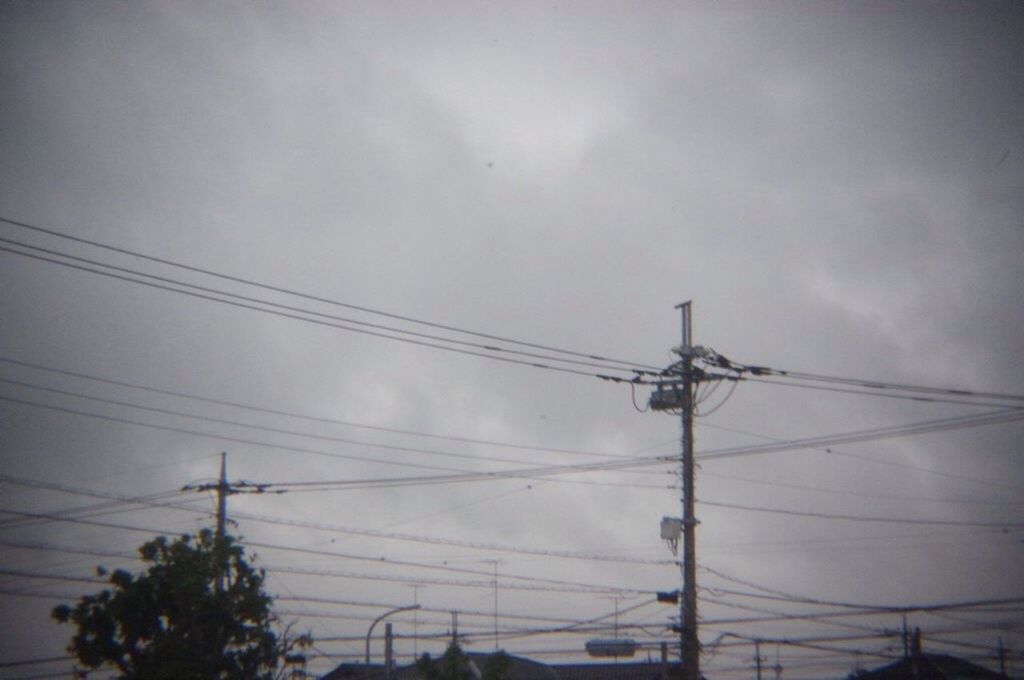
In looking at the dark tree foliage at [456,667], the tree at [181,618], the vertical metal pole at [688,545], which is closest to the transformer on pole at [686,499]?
the vertical metal pole at [688,545]

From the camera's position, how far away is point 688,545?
29.1 meters

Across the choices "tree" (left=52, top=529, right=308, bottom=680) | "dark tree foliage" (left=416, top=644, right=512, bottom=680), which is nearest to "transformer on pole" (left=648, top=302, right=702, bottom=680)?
"dark tree foliage" (left=416, top=644, right=512, bottom=680)

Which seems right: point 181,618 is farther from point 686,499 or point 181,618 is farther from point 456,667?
point 686,499

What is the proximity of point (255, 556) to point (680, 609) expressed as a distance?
539 inches

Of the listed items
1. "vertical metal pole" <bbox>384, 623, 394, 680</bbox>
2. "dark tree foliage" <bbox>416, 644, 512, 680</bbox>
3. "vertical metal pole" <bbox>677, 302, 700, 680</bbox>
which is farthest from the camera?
"vertical metal pole" <bbox>384, 623, 394, 680</bbox>

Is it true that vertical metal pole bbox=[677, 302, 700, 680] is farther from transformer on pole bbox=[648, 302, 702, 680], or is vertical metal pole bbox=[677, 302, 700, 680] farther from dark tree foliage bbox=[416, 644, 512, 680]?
dark tree foliage bbox=[416, 644, 512, 680]

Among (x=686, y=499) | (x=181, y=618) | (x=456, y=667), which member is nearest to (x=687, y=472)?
(x=686, y=499)

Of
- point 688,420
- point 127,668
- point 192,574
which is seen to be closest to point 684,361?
point 688,420

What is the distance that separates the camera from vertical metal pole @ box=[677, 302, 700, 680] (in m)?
28.3

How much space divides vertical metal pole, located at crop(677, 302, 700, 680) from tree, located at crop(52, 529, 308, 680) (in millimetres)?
12992

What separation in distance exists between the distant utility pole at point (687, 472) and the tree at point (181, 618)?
42.7 feet

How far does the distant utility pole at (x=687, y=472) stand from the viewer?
93.1ft

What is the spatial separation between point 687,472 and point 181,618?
1643cm

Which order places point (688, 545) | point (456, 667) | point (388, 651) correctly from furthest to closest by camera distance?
point (388, 651) → point (688, 545) → point (456, 667)
